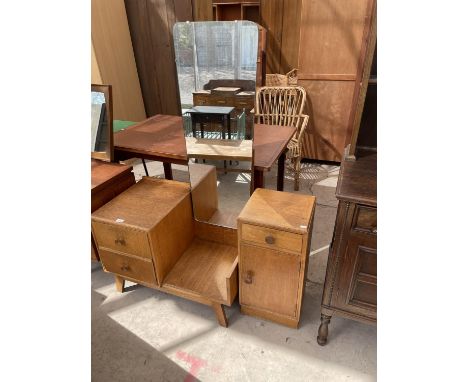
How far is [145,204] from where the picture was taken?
5.61 feet

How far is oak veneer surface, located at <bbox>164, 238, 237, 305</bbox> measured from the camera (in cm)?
166

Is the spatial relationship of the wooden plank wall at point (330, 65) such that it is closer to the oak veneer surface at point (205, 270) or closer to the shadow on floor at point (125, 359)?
the oak veneer surface at point (205, 270)

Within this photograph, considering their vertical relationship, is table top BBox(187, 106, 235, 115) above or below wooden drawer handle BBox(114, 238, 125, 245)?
above

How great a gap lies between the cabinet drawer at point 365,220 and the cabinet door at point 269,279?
0.33 metres

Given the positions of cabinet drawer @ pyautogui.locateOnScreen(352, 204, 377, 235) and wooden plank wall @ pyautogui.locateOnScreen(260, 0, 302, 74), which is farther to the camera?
wooden plank wall @ pyautogui.locateOnScreen(260, 0, 302, 74)

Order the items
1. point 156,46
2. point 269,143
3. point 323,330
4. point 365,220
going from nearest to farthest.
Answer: point 365,220 < point 323,330 < point 269,143 < point 156,46

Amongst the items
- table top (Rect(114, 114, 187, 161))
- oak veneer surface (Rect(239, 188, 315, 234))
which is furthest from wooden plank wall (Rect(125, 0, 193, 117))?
oak veneer surface (Rect(239, 188, 315, 234))

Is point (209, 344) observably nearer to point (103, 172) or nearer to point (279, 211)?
point (279, 211)

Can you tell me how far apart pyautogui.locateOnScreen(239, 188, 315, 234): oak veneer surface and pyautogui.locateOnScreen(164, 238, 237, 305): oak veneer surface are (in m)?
0.39

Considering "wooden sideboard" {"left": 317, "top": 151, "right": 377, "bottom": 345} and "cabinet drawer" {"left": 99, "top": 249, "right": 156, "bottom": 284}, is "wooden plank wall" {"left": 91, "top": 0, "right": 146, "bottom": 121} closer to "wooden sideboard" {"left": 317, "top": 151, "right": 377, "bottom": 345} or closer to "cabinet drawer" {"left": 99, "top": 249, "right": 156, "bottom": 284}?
"cabinet drawer" {"left": 99, "top": 249, "right": 156, "bottom": 284}

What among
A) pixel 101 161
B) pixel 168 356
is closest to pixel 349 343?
pixel 168 356

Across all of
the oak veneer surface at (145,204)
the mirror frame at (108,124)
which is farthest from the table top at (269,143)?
the mirror frame at (108,124)

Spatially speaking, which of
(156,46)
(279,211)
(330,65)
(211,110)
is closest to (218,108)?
(211,110)

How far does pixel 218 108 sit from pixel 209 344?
141cm
